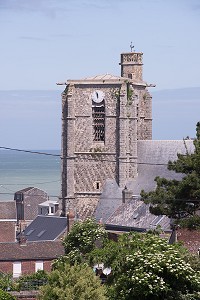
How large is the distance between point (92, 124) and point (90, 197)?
5540 millimetres

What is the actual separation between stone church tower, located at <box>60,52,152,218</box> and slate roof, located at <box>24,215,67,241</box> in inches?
417

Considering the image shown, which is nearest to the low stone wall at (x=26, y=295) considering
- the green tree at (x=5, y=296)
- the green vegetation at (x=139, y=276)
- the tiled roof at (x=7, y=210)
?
the green tree at (x=5, y=296)

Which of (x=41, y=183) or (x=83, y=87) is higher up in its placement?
(x=83, y=87)

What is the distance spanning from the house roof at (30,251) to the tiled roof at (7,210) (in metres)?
32.0

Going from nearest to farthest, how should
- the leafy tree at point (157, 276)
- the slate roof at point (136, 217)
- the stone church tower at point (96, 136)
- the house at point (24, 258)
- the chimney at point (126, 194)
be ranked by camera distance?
the leafy tree at point (157, 276) < the house at point (24, 258) < the slate roof at point (136, 217) < the chimney at point (126, 194) < the stone church tower at point (96, 136)

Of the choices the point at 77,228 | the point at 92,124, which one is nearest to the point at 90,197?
the point at 92,124

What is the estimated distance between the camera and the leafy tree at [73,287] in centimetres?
3759

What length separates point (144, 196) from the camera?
5019cm

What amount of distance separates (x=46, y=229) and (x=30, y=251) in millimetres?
16375

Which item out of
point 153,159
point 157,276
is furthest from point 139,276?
point 153,159

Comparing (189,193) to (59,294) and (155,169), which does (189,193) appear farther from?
(155,169)

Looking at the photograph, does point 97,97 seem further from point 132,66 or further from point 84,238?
point 84,238

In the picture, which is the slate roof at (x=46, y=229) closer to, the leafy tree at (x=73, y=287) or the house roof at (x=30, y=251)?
the house roof at (x=30, y=251)

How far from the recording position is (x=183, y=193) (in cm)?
4678
